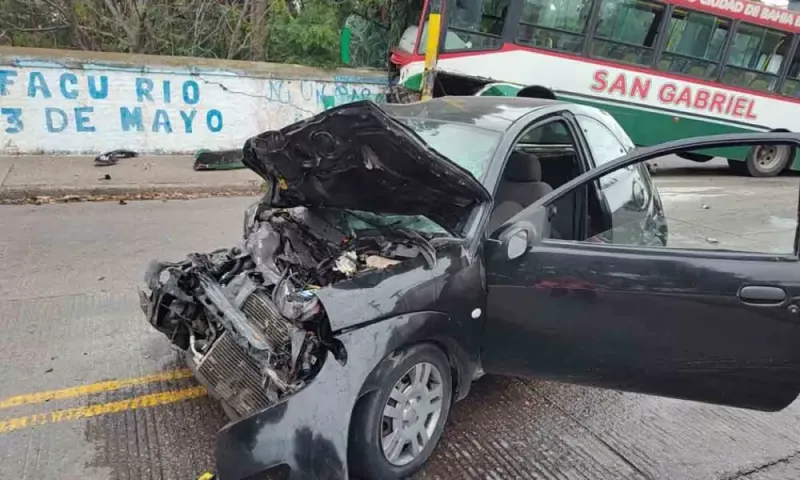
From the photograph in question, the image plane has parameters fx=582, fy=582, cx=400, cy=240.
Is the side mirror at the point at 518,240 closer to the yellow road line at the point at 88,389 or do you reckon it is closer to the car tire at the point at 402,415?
the car tire at the point at 402,415

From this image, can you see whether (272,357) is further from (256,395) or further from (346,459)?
(346,459)

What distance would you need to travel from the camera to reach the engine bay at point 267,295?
7.94 feet

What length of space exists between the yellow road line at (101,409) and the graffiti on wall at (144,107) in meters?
8.10

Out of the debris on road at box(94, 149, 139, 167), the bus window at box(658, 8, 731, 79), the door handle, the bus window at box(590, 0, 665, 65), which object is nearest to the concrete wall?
the debris on road at box(94, 149, 139, 167)

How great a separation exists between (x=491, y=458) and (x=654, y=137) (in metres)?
10.2

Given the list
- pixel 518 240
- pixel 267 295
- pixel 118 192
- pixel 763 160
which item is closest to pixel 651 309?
pixel 518 240

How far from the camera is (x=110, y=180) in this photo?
8.34 m

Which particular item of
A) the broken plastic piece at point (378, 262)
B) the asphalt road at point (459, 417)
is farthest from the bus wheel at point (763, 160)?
the broken plastic piece at point (378, 262)

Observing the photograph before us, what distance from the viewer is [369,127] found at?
2.51 metres

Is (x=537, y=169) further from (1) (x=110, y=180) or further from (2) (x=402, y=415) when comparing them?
(1) (x=110, y=180)

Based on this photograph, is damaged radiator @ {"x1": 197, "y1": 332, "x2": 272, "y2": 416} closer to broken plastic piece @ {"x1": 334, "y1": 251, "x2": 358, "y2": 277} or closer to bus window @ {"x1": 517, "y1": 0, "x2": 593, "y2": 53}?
broken plastic piece @ {"x1": 334, "y1": 251, "x2": 358, "y2": 277}

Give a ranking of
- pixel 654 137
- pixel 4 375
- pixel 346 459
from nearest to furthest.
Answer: pixel 346 459, pixel 4 375, pixel 654 137

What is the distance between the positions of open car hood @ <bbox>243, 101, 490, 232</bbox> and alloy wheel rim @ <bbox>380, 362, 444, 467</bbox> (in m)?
0.72

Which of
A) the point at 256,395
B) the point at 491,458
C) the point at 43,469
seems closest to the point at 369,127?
the point at 256,395
